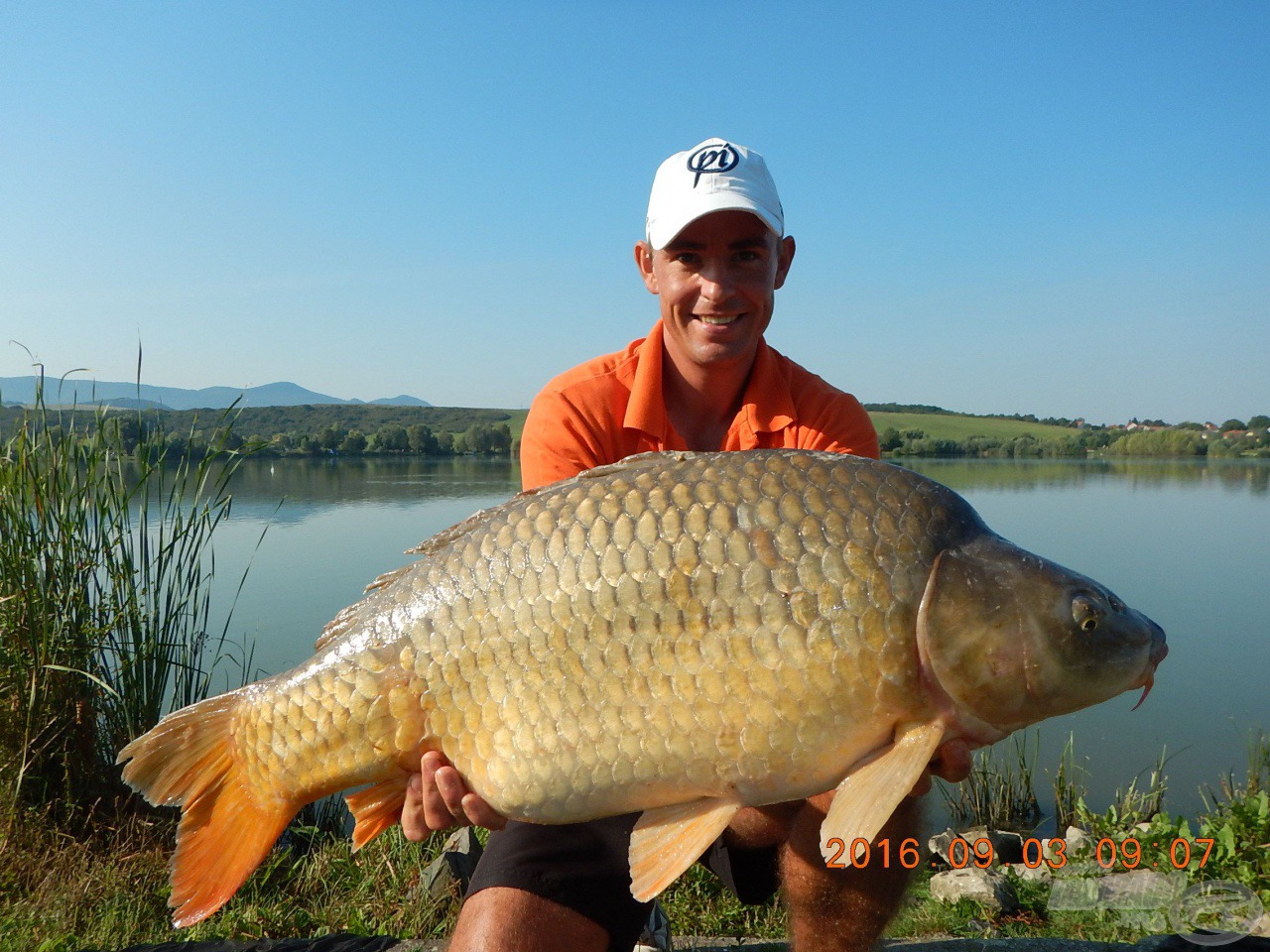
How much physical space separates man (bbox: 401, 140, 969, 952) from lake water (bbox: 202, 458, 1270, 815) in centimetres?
159

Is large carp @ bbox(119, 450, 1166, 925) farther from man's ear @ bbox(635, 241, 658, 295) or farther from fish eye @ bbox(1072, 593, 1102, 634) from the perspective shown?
man's ear @ bbox(635, 241, 658, 295)

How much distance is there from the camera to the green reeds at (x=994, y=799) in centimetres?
369

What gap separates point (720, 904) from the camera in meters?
2.36

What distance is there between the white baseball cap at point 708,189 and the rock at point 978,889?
1.75 meters

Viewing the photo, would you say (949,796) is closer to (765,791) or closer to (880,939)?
(880,939)

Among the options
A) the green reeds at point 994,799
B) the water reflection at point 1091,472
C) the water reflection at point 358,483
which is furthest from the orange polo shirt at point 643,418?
the water reflection at point 1091,472

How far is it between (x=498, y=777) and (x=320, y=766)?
0.97 feet

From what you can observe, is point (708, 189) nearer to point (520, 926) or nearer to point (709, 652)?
point (709, 652)

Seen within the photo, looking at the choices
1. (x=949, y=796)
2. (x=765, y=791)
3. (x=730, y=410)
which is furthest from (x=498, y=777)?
(x=949, y=796)

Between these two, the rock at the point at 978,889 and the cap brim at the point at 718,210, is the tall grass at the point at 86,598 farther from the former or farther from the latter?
the rock at the point at 978,889

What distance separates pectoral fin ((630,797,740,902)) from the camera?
126 cm

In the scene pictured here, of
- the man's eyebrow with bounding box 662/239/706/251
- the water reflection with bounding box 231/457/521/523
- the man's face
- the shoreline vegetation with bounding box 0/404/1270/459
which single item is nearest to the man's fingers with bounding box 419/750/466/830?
the man's face

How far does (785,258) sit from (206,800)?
1.74 m

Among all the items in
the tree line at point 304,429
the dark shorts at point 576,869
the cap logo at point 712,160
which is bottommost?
the dark shorts at point 576,869
